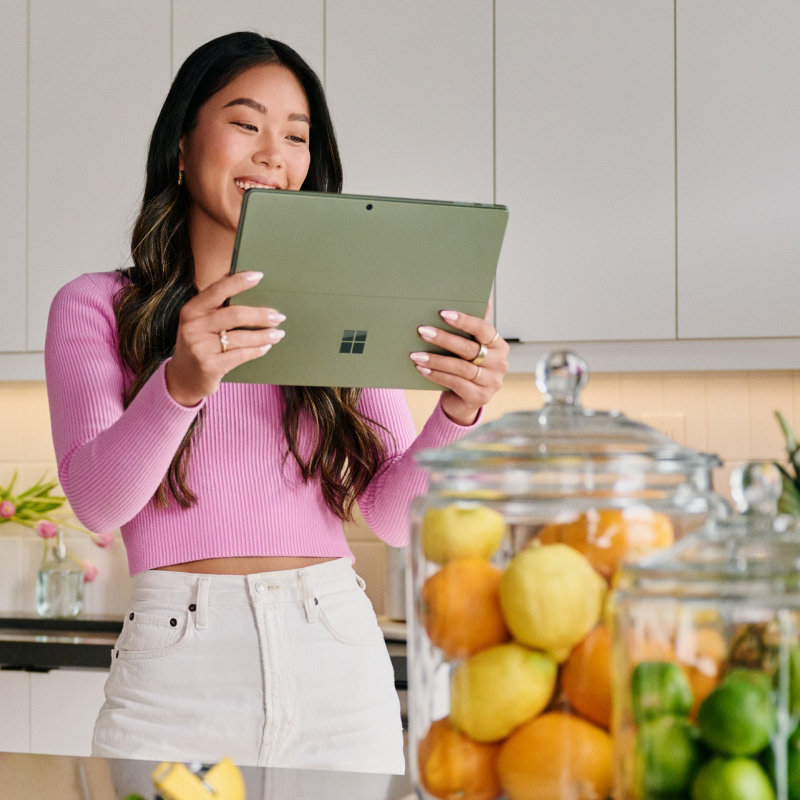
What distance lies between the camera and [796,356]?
2336 mm

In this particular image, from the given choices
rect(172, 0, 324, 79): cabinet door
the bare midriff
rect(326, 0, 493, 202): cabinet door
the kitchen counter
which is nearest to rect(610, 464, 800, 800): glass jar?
the kitchen counter

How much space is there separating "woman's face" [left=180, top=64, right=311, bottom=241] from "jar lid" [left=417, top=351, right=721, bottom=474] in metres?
0.86

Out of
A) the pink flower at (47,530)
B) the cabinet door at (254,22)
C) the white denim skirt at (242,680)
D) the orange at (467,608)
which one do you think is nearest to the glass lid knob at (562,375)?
the orange at (467,608)

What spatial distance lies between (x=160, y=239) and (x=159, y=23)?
1.36m

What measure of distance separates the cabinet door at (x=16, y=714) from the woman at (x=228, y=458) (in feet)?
5.03

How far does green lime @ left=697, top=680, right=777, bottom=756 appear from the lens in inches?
19.2

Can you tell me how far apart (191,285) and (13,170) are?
1.44m

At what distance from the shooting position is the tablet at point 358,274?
1001 millimetres

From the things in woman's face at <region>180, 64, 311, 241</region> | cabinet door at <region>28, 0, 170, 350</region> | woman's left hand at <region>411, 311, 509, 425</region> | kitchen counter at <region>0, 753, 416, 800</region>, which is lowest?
kitchen counter at <region>0, 753, 416, 800</region>

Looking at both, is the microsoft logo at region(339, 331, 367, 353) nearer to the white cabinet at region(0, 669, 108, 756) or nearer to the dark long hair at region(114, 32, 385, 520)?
the dark long hair at region(114, 32, 385, 520)

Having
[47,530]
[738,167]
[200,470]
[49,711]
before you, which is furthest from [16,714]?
[738,167]

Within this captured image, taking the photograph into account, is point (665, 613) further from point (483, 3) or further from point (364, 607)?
point (483, 3)

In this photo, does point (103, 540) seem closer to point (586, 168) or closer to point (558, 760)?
point (586, 168)

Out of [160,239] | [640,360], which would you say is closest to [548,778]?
[160,239]
